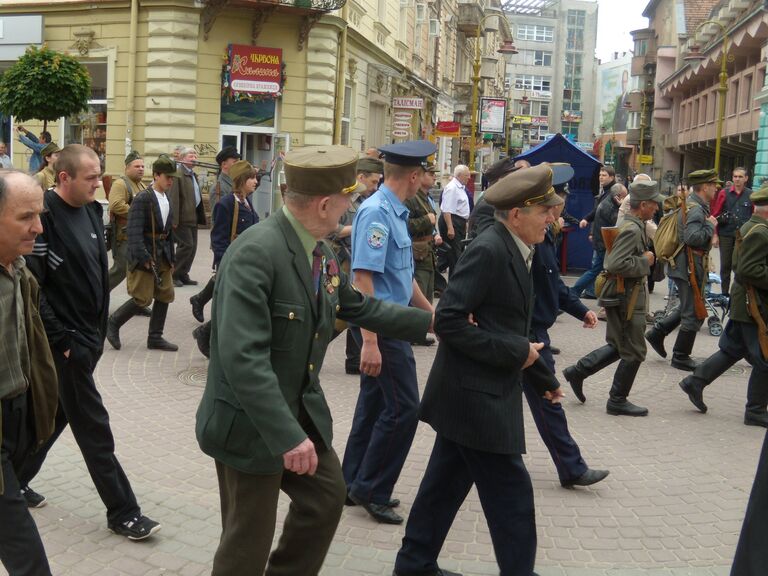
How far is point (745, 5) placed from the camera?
4291 cm

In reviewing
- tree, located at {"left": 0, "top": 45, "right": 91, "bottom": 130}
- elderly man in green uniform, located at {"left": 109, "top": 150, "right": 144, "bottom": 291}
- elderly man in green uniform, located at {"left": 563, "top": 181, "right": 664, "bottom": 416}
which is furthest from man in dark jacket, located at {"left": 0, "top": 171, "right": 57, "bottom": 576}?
tree, located at {"left": 0, "top": 45, "right": 91, "bottom": 130}

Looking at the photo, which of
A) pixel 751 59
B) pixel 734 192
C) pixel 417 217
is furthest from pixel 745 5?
pixel 417 217

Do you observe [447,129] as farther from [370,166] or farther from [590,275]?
[370,166]

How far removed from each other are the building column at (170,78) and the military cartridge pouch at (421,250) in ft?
44.7

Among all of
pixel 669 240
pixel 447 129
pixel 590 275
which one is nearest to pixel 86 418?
pixel 669 240

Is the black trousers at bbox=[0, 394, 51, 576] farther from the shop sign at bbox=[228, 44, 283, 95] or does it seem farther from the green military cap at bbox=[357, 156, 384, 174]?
the shop sign at bbox=[228, 44, 283, 95]

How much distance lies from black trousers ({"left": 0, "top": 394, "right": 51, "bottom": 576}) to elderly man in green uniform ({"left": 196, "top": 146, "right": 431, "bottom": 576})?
2.43 feet

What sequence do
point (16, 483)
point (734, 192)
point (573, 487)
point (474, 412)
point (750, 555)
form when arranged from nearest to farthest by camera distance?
point (750, 555)
point (16, 483)
point (474, 412)
point (573, 487)
point (734, 192)

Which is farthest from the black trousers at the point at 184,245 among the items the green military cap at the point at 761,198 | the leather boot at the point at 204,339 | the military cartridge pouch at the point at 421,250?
the leather boot at the point at 204,339

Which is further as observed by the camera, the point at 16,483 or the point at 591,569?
the point at 591,569

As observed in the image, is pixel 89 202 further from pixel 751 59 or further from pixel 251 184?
pixel 751 59

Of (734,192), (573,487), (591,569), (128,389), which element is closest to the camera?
(591,569)

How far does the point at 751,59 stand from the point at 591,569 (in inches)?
1548

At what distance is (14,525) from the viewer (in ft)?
11.2
